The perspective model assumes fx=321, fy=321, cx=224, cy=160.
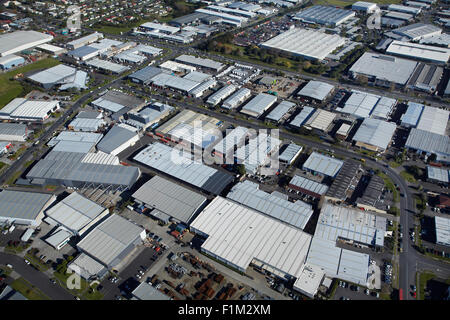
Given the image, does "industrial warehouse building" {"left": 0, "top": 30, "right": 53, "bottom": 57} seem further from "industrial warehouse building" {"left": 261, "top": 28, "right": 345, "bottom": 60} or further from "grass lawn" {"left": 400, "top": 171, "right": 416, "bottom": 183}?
"grass lawn" {"left": 400, "top": 171, "right": 416, "bottom": 183}

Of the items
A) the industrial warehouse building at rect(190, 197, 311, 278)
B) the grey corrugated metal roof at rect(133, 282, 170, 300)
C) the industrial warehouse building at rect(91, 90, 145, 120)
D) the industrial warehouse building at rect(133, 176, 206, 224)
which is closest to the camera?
the grey corrugated metal roof at rect(133, 282, 170, 300)

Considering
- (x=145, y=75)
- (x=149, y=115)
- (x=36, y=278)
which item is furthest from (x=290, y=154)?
(x=145, y=75)

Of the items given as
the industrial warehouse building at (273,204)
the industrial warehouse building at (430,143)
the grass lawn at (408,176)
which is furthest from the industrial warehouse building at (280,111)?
the grass lawn at (408,176)

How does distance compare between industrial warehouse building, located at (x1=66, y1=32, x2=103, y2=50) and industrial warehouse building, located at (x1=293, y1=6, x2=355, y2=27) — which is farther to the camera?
industrial warehouse building, located at (x1=293, y1=6, x2=355, y2=27)

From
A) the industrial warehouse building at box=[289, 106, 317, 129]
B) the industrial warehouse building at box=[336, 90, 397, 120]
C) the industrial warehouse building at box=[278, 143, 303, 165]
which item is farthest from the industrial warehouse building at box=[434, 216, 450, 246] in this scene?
the industrial warehouse building at box=[289, 106, 317, 129]
